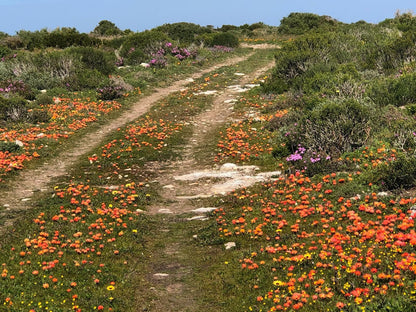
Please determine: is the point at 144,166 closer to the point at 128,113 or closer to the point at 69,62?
the point at 128,113

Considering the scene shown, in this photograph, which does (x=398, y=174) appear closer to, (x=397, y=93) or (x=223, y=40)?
(x=397, y=93)

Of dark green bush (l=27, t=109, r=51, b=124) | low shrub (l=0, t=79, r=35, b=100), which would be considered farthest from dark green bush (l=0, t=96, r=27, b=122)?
low shrub (l=0, t=79, r=35, b=100)

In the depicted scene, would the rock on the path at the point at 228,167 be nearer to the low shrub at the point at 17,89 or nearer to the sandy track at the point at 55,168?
the sandy track at the point at 55,168

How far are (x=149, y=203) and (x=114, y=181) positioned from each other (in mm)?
2356

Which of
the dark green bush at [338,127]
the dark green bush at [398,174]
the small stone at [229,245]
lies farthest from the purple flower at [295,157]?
the small stone at [229,245]

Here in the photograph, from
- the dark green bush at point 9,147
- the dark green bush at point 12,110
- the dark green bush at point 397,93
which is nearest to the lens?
the dark green bush at point 9,147

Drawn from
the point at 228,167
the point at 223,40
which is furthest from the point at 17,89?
the point at 223,40

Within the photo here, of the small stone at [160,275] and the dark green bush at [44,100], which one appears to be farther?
the dark green bush at [44,100]

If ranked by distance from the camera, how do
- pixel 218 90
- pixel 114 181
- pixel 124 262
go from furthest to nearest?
pixel 218 90
pixel 114 181
pixel 124 262

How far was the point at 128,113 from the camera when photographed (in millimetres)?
22828

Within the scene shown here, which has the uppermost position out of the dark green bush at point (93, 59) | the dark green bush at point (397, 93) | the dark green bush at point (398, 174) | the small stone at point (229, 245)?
the dark green bush at point (93, 59)

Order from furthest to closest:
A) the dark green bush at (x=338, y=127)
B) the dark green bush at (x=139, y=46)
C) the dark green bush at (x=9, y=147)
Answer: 1. the dark green bush at (x=139, y=46)
2. the dark green bush at (x=9, y=147)
3. the dark green bush at (x=338, y=127)

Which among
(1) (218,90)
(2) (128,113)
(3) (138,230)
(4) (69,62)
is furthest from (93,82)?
(3) (138,230)

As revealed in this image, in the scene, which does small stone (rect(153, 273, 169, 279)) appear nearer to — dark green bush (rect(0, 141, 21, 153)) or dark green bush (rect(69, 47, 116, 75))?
dark green bush (rect(0, 141, 21, 153))
